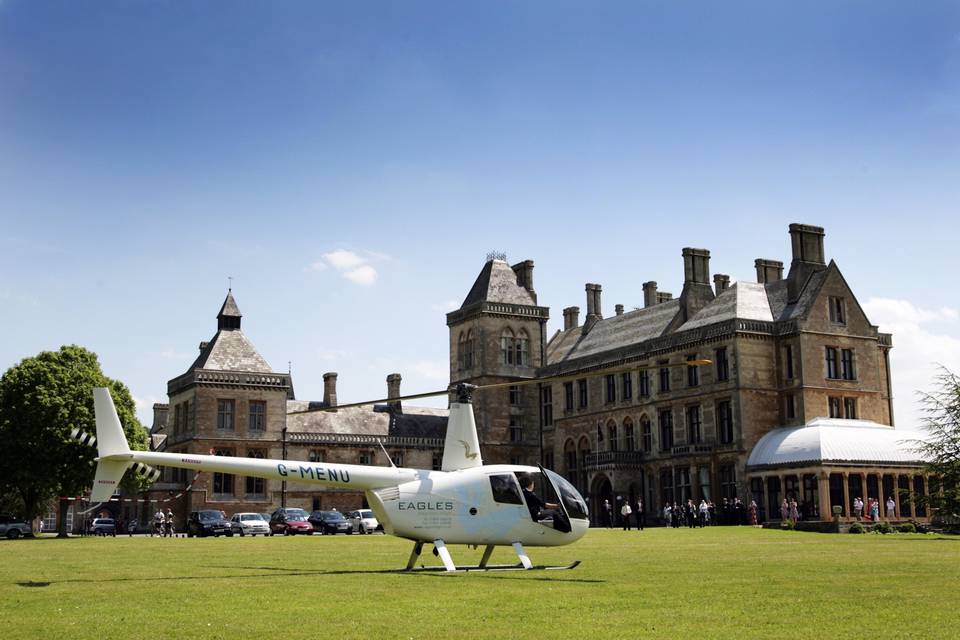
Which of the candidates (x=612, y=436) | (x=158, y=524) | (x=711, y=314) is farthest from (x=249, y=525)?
(x=711, y=314)

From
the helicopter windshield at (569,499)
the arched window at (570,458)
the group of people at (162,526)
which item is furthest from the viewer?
the arched window at (570,458)

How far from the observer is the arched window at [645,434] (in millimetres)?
68000

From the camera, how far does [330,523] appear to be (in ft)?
188

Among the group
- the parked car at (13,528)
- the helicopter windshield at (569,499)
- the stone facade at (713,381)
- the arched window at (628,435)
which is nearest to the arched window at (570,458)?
the stone facade at (713,381)

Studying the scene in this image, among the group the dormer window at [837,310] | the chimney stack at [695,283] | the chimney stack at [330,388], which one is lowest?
the chimney stack at [330,388]

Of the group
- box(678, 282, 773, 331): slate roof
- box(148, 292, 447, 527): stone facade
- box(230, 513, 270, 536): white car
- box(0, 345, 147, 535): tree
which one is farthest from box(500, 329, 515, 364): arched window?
box(0, 345, 147, 535): tree

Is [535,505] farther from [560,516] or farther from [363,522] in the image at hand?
[363,522]

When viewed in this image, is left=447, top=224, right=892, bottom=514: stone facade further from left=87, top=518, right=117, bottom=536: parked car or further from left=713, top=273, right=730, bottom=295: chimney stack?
left=87, top=518, right=117, bottom=536: parked car

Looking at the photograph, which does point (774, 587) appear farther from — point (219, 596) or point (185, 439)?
point (185, 439)

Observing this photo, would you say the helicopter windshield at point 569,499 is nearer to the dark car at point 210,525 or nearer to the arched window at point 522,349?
the dark car at point 210,525

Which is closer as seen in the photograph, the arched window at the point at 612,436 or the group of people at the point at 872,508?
the group of people at the point at 872,508

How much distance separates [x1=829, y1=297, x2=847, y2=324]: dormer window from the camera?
6294 centimetres

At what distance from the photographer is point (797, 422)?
6112 cm

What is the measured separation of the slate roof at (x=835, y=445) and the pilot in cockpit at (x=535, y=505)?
1437 inches
